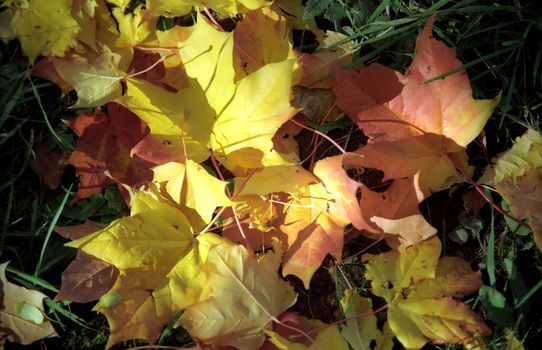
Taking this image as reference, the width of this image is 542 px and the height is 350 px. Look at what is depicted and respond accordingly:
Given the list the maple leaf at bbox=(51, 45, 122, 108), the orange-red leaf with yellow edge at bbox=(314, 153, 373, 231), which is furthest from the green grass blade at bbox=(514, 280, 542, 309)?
the maple leaf at bbox=(51, 45, 122, 108)

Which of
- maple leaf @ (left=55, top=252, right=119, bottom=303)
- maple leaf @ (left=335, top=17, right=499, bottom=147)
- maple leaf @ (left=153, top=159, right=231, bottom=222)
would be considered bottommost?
maple leaf @ (left=55, top=252, right=119, bottom=303)

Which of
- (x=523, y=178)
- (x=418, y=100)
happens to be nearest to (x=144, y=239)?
(x=418, y=100)

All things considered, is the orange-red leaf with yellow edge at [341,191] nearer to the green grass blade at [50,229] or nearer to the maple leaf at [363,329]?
the maple leaf at [363,329]

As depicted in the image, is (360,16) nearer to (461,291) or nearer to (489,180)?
(489,180)

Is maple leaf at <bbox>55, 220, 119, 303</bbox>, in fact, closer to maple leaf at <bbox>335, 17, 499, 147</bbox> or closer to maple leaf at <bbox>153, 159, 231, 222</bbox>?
maple leaf at <bbox>153, 159, 231, 222</bbox>

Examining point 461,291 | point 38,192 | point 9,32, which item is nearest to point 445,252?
point 461,291

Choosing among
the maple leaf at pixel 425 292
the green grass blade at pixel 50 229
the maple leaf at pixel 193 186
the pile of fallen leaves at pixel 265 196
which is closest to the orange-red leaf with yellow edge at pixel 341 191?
the pile of fallen leaves at pixel 265 196

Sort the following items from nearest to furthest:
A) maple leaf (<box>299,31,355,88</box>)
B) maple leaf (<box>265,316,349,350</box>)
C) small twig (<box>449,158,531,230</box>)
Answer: maple leaf (<box>265,316,349,350</box>), small twig (<box>449,158,531,230</box>), maple leaf (<box>299,31,355,88</box>)
